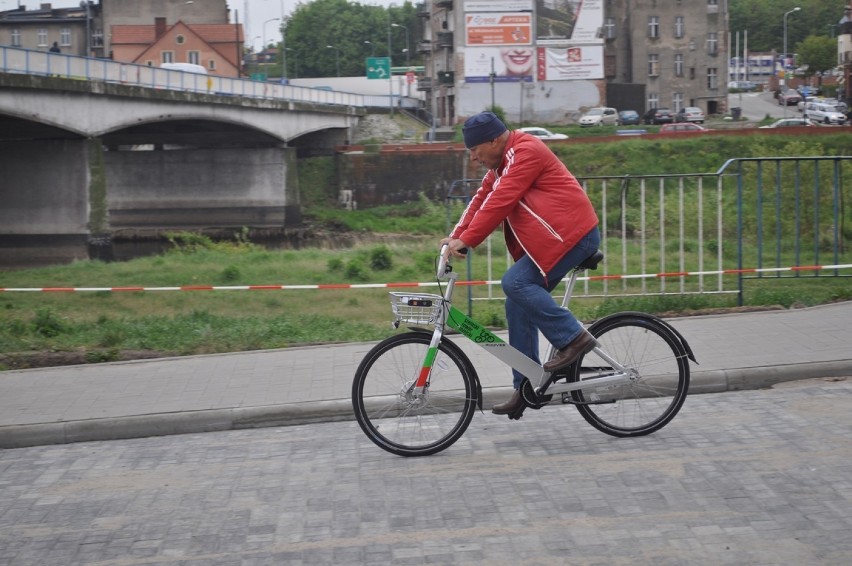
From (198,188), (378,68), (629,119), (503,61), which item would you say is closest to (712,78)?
(629,119)

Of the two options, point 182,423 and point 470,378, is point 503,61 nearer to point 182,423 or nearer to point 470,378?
point 182,423

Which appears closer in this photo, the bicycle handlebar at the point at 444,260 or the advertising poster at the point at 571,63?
the bicycle handlebar at the point at 444,260

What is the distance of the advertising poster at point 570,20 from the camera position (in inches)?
3250

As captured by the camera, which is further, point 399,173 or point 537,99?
point 537,99

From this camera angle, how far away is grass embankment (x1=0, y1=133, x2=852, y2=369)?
34.8 ft

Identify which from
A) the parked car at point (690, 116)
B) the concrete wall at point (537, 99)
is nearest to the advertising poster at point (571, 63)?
the concrete wall at point (537, 99)

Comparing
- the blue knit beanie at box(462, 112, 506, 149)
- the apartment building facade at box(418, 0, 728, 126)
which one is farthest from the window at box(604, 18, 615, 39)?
the blue knit beanie at box(462, 112, 506, 149)

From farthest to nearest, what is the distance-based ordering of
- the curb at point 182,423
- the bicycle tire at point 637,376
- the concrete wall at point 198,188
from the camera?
the concrete wall at point 198,188
the curb at point 182,423
the bicycle tire at point 637,376

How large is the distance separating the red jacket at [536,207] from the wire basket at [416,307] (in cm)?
40

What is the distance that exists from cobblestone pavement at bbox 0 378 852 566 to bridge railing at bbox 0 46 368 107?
111 feet

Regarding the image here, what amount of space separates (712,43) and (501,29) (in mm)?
18873

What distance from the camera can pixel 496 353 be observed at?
21.5 ft

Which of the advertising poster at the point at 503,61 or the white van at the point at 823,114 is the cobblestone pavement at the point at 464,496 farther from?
the advertising poster at the point at 503,61

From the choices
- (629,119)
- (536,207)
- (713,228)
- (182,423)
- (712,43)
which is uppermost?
(712,43)
